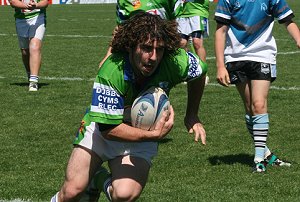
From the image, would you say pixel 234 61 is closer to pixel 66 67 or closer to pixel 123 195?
pixel 123 195

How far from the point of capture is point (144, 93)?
5.82m

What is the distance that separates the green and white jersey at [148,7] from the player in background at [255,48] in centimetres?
45

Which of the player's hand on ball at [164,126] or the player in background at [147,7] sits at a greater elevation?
the player in background at [147,7]

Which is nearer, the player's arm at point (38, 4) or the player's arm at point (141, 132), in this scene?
the player's arm at point (141, 132)

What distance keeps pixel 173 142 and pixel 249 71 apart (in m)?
1.55

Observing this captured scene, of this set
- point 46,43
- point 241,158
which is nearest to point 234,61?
point 241,158

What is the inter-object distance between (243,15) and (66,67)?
8715mm

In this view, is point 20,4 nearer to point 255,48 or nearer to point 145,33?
point 255,48

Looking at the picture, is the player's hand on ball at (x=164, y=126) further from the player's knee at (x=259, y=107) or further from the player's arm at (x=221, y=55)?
the player's knee at (x=259, y=107)

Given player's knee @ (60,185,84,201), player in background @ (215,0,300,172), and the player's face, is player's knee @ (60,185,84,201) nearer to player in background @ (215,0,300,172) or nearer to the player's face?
the player's face

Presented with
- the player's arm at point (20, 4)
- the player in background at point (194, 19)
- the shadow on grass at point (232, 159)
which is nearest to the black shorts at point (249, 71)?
the shadow on grass at point (232, 159)

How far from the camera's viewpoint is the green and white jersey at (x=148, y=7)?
7706mm

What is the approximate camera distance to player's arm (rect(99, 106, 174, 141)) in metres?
5.65

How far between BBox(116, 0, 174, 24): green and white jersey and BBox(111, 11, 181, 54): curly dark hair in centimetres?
180
